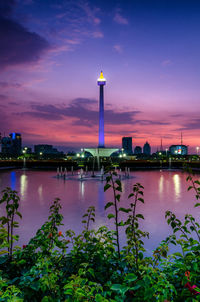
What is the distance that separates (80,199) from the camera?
13289 mm

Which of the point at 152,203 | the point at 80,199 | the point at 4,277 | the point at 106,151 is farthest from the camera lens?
the point at 106,151

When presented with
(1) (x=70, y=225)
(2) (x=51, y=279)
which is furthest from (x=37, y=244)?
(1) (x=70, y=225)

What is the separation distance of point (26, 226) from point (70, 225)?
1726mm

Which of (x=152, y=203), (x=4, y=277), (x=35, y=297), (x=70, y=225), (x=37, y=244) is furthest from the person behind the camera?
(x=152, y=203)

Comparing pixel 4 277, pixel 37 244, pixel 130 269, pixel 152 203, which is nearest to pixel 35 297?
pixel 4 277

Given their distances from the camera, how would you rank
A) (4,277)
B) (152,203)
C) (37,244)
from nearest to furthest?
(4,277) → (37,244) → (152,203)

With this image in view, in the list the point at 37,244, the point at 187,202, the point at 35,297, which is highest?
the point at 37,244

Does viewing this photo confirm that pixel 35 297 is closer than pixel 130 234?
Yes

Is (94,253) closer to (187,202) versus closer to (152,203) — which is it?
(152,203)

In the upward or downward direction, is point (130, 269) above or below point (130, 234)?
below

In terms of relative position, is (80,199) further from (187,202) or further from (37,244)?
(37,244)

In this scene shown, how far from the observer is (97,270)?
3.00 metres

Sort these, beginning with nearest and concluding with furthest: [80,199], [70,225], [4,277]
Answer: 1. [4,277]
2. [70,225]
3. [80,199]

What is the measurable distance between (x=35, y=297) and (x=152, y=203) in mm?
10708
